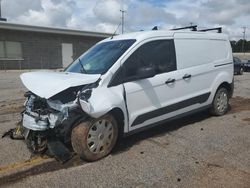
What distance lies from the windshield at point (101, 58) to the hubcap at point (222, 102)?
118 inches

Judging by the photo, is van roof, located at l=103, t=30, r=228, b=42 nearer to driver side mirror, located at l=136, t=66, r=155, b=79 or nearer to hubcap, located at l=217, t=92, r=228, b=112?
driver side mirror, located at l=136, t=66, r=155, b=79

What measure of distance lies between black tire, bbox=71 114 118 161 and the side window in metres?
0.89

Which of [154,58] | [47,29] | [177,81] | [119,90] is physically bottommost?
[119,90]

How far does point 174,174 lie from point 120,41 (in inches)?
104

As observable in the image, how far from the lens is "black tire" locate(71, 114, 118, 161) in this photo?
455cm

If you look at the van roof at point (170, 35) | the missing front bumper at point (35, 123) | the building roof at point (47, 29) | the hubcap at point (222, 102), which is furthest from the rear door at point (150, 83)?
the building roof at point (47, 29)

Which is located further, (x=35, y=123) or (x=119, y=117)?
(x=119, y=117)

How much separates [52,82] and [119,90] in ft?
3.38

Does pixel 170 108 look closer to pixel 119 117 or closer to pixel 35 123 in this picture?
pixel 119 117

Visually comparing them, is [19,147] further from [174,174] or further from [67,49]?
[67,49]

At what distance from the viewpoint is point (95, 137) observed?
470cm

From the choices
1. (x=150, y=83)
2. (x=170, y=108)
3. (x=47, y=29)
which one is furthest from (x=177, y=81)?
(x=47, y=29)

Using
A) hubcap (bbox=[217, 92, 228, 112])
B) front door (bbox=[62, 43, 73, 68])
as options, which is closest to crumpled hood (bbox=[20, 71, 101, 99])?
hubcap (bbox=[217, 92, 228, 112])

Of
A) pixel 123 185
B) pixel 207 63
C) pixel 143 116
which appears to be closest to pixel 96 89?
pixel 143 116
